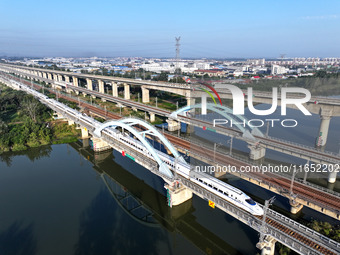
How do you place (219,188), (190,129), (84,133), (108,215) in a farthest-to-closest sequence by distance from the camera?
1. (190,129)
2. (84,133)
3. (108,215)
4. (219,188)

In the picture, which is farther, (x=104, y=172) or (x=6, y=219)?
(x=104, y=172)

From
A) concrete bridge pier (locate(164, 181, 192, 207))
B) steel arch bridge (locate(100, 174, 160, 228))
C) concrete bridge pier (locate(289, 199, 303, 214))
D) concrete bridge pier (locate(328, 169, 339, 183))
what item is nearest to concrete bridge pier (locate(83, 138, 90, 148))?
steel arch bridge (locate(100, 174, 160, 228))

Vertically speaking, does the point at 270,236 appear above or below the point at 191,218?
above

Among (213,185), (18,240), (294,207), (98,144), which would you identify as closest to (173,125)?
(98,144)

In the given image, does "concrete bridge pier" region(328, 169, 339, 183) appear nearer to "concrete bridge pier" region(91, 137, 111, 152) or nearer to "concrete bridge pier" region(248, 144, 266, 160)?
"concrete bridge pier" region(248, 144, 266, 160)

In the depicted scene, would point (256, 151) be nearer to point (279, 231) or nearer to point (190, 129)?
point (279, 231)

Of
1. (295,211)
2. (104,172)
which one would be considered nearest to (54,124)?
(104,172)

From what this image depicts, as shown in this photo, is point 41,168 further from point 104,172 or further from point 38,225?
point 38,225
